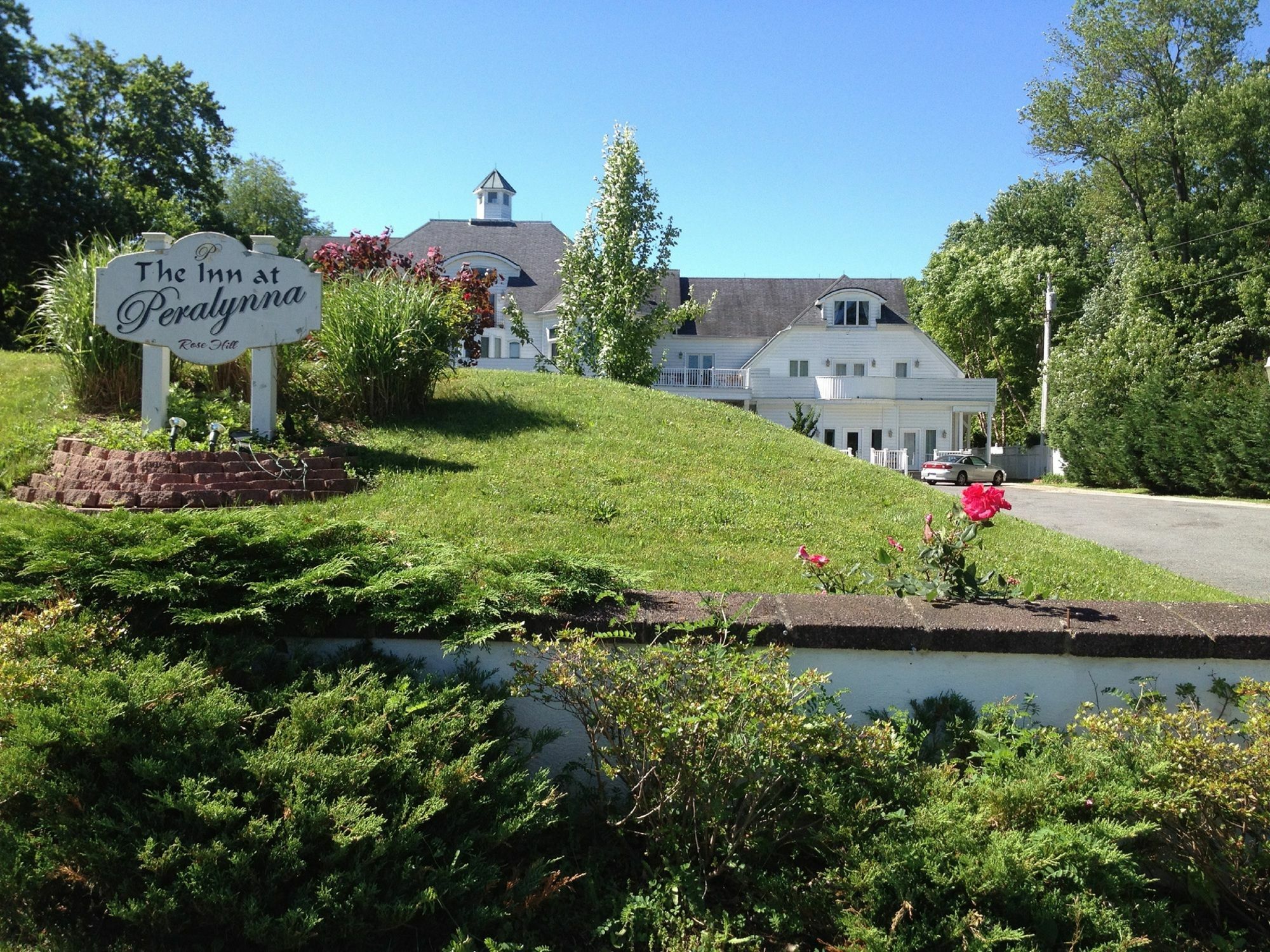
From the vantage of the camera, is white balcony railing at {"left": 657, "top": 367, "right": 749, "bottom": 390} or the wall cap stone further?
white balcony railing at {"left": 657, "top": 367, "right": 749, "bottom": 390}

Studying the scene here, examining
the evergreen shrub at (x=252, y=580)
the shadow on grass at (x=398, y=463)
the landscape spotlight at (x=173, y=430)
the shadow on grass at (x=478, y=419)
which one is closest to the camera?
A: the evergreen shrub at (x=252, y=580)

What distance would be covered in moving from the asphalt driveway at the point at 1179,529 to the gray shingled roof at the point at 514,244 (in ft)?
66.8

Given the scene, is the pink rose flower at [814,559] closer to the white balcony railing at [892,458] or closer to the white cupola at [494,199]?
the white balcony railing at [892,458]

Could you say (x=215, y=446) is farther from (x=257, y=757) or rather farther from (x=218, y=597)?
(x=257, y=757)

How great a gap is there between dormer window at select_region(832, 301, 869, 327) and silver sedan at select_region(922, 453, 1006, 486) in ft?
25.4

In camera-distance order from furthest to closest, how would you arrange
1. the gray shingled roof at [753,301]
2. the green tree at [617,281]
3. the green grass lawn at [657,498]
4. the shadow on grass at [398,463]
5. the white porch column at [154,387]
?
1. the gray shingled roof at [753,301]
2. the green tree at [617,281]
3. the shadow on grass at [398,463]
4. the white porch column at [154,387]
5. the green grass lawn at [657,498]

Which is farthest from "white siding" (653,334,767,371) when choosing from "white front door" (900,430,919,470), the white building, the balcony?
"white front door" (900,430,919,470)

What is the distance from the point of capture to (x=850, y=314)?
1564 inches

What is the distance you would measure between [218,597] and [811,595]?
235 centimetres

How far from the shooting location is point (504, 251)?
3909 centimetres

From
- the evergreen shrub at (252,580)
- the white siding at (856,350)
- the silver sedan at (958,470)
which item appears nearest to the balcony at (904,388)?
the white siding at (856,350)

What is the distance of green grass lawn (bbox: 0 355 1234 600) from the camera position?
636 cm

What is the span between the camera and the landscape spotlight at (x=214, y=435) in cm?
723

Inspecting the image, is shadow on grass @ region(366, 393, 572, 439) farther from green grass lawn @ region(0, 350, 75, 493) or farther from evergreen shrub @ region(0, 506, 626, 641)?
evergreen shrub @ region(0, 506, 626, 641)
